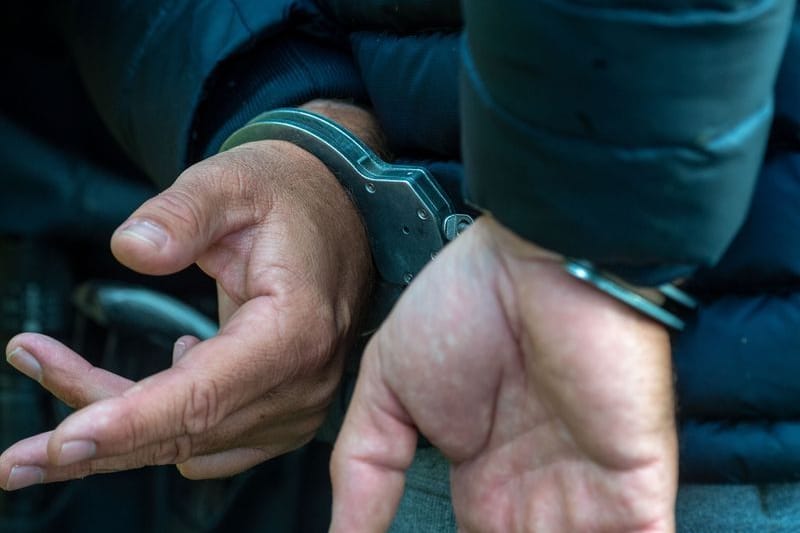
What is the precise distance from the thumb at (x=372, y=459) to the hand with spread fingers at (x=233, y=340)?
0.57 feet

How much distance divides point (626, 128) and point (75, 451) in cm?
46

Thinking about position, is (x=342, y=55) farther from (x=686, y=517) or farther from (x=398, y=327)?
(x=686, y=517)

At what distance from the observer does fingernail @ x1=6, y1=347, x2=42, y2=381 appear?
32.1 inches

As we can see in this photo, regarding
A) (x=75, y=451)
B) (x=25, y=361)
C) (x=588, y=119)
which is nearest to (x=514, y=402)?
(x=588, y=119)

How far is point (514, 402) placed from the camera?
0.64m

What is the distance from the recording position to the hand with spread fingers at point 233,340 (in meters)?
0.75

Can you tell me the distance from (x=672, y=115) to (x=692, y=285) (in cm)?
21

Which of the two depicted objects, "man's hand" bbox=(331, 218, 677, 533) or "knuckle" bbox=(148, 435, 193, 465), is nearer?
"man's hand" bbox=(331, 218, 677, 533)

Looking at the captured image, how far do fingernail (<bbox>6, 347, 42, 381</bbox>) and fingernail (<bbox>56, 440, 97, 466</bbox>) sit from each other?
0.51 ft

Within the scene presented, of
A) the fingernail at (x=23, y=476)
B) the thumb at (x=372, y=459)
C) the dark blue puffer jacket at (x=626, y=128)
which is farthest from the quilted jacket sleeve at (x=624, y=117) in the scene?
the fingernail at (x=23, y=476)

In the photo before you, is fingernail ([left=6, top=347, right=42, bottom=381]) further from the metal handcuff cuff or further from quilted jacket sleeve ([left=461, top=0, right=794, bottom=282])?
quilted jacket sleeve ([left=461, top=0, right=794, bottom=282])

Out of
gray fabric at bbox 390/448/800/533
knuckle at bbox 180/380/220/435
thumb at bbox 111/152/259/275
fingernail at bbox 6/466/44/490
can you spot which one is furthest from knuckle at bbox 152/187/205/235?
gray fabric at bbox 390/448/800/533

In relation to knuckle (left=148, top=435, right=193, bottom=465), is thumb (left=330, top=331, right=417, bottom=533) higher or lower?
higher

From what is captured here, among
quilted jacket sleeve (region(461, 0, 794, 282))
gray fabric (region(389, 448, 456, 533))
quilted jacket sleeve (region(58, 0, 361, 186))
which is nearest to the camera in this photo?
quilted jacket sleeve (region(461, 0, 794, 282))
